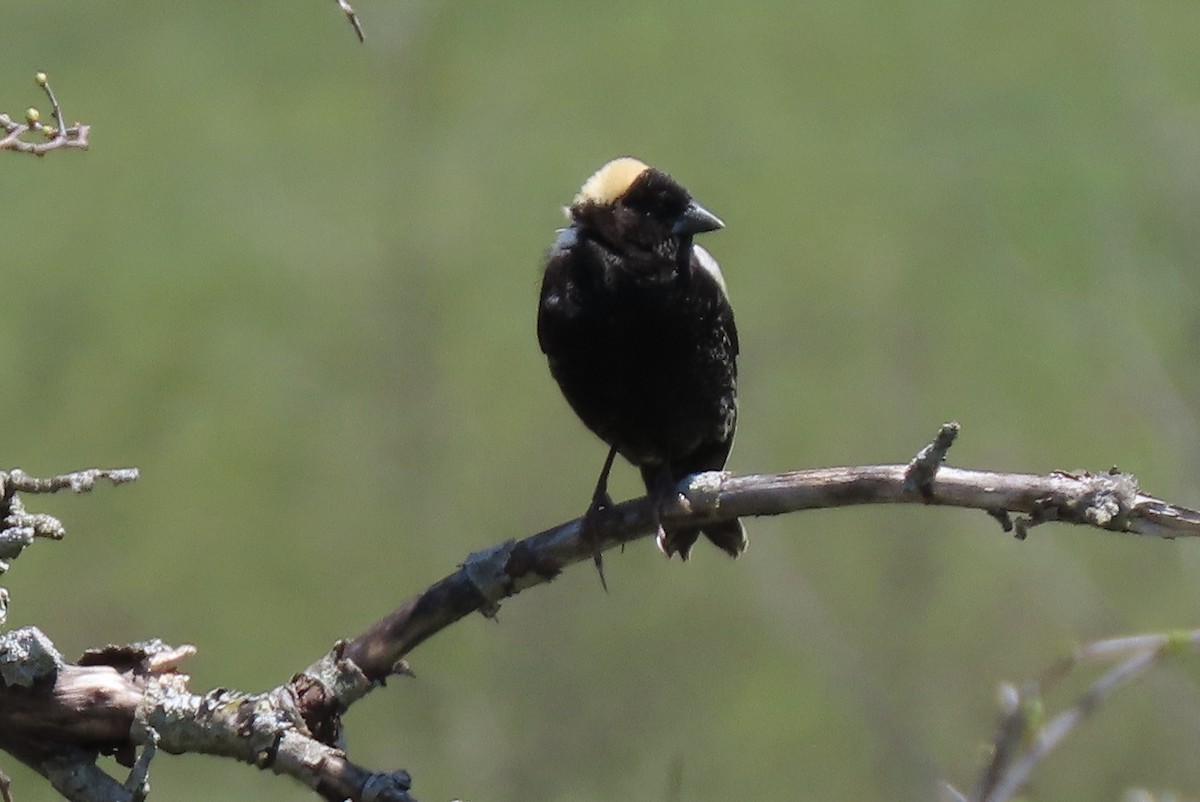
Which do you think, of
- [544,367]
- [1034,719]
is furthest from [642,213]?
[544,367]

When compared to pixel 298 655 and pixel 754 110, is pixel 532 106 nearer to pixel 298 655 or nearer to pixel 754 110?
pixel 754 110

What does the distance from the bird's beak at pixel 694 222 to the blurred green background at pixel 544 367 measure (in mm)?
1415

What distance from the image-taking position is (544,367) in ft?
37.1

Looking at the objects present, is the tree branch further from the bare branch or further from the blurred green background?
the blurred green background

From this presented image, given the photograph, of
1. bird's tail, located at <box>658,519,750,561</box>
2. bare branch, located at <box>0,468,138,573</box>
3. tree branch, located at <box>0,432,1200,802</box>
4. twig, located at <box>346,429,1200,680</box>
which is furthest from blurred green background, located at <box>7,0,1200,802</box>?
bare branch, located at <box>0,468,138,573</box>

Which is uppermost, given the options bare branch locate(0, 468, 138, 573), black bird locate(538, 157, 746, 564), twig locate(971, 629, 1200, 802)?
black bird locate(538, 157, 746, 564)

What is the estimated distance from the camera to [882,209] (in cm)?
1302

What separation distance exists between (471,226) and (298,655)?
4.50 m

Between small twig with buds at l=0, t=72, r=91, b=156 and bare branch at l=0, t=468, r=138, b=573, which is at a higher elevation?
small twig with buds at l=0, t=72, r=91, b=156

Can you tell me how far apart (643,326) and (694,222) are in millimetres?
371

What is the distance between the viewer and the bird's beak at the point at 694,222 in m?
→ 4.32

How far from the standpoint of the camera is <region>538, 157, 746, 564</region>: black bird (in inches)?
163

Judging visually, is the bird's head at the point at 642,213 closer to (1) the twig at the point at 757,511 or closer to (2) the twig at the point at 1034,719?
(1) the twig at the point at 757,511

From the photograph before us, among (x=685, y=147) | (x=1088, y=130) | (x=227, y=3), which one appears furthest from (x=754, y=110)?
(x=227, y=3)
